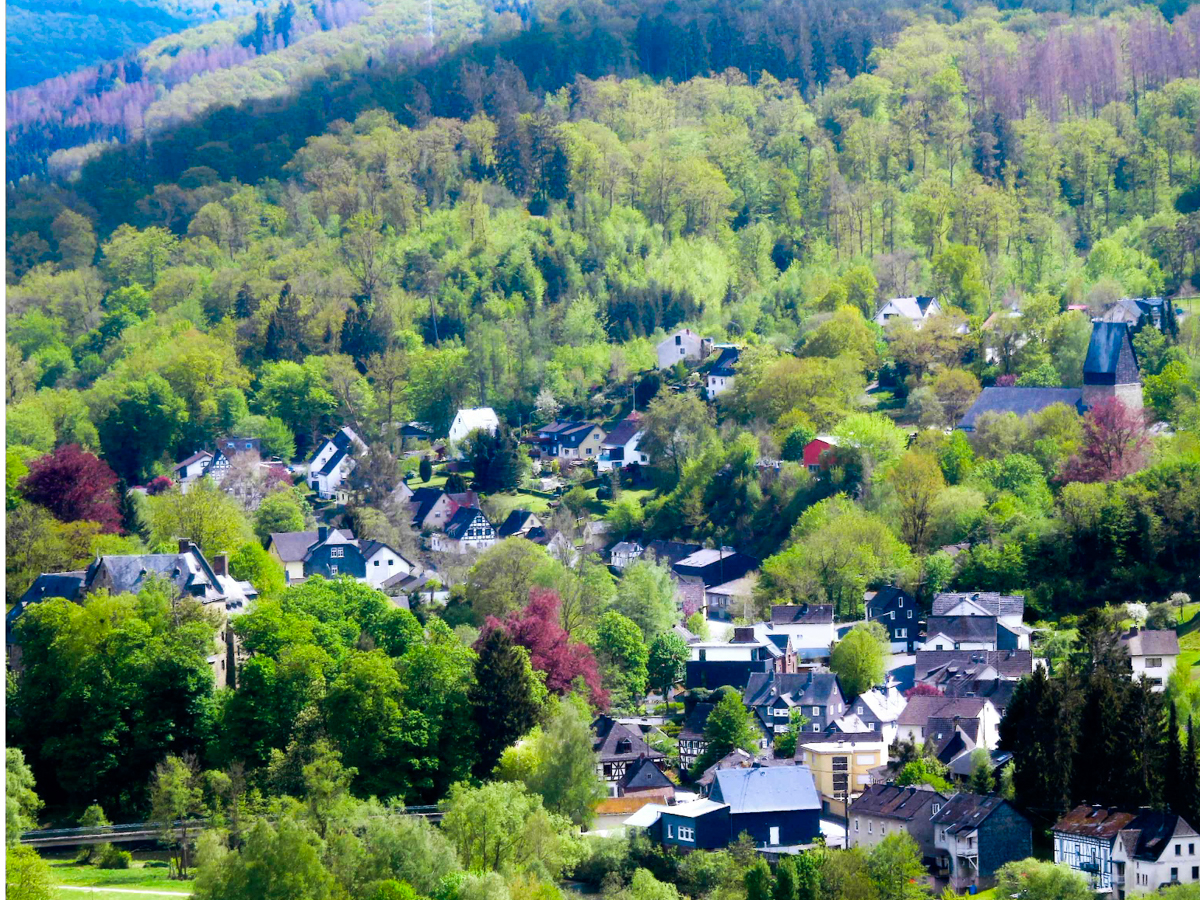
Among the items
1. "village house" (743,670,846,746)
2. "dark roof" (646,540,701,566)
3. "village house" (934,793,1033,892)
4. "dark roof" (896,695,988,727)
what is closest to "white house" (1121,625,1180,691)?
"dark roof" (896,695,988,727)

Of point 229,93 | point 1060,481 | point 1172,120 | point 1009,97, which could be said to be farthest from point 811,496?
point 229,93

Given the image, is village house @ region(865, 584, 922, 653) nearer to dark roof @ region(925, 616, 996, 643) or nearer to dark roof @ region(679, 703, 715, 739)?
dark roof @ region(925, 616, 996, 643)

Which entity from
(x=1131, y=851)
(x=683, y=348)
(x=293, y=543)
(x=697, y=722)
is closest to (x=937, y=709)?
(x=697, y=722)

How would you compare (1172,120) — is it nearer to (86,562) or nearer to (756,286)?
(756,286)

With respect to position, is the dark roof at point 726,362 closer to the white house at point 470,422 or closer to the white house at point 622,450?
the white house at point 622,450

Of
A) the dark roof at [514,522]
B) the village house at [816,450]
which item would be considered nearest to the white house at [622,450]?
the dark roof at [514,522]
